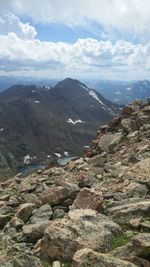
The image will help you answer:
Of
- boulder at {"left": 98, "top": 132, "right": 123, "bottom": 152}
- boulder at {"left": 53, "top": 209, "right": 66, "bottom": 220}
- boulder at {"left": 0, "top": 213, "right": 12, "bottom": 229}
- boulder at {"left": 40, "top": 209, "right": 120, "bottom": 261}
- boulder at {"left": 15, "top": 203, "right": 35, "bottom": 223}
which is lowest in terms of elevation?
boulder at {"left": 98, "top": 132, "right": 123, "bottom": 152}

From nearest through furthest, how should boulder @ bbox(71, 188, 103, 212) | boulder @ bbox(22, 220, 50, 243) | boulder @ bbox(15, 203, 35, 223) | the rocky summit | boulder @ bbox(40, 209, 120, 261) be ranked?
the rocky summit
boulder @ bbox(40, 209, 120, 261)
boulder @ bbox(22, 220, 50, 243)
boulder @ bbox(71, 188, 103, 212)
boulder @ bbox(15, 203, 35, 223)

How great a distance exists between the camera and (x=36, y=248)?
18.1 meters

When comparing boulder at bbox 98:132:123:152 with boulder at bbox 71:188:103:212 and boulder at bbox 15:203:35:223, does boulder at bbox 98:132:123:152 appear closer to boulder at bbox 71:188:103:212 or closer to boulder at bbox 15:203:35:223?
boulder at bbox 15:203:35:223

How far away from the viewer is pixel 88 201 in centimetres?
2152

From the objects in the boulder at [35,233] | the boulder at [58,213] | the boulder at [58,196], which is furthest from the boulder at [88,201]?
the boulder at [35,233]

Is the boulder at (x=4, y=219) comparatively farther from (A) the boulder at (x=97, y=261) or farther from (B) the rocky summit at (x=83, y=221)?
(A) the boulder at (x=97, y=261)

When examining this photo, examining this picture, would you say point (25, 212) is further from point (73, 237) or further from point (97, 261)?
point (97, 261)

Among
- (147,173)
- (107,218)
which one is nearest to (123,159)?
(147,173)

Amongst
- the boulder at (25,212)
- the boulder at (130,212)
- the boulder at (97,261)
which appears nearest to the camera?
the boulder at (97,261)

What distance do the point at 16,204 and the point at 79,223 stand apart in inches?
397

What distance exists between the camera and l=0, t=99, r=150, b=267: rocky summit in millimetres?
14828

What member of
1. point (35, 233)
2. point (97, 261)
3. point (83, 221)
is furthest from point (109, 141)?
point (97, 261)

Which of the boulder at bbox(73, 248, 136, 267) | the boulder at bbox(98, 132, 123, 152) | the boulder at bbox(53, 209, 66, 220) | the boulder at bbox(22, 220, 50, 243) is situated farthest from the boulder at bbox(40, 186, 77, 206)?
the boulder at bbox(98, 132, 123, 152)

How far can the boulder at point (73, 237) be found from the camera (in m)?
16.2
